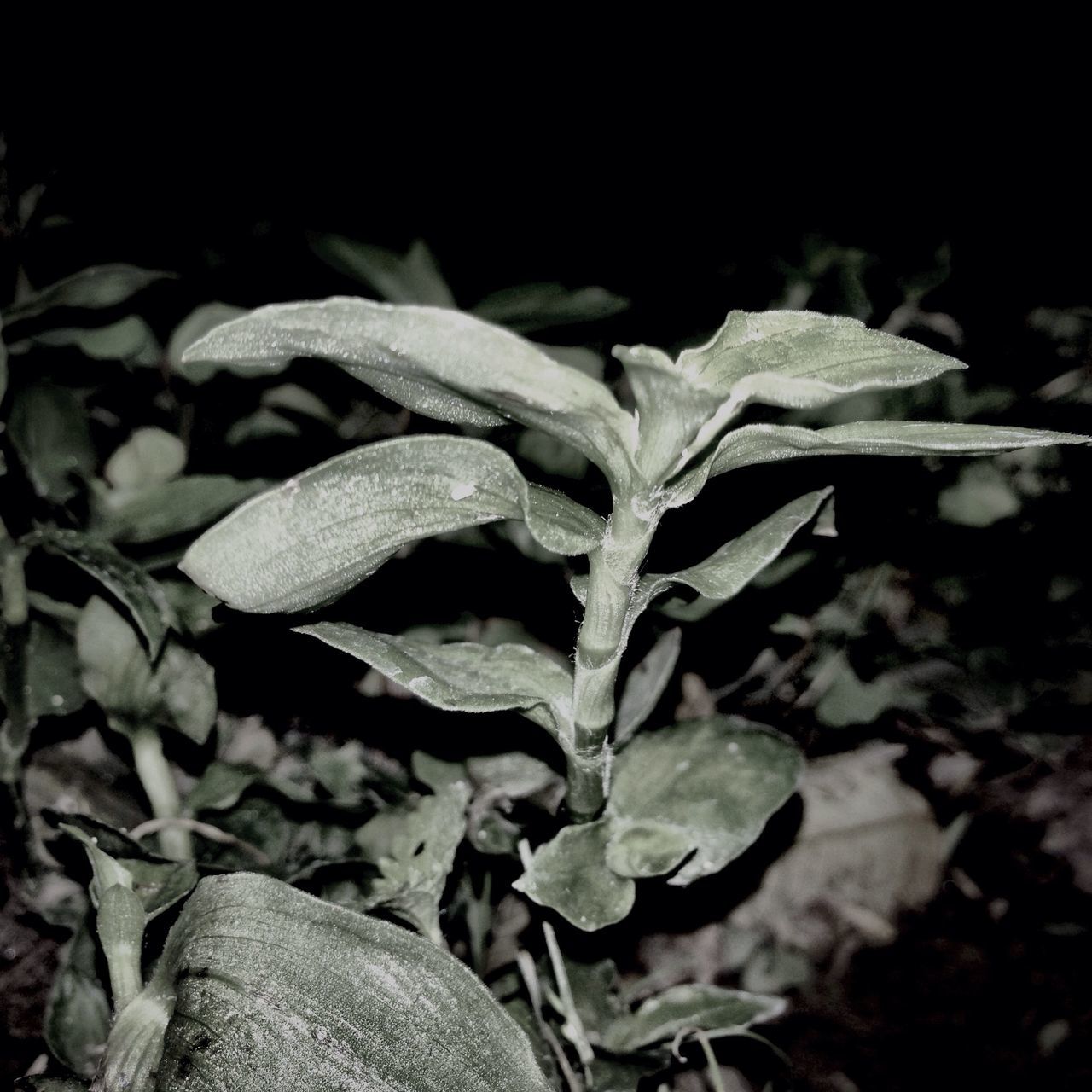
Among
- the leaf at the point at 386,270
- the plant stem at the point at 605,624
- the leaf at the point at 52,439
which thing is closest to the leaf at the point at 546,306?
the leaf at the point at 386,270

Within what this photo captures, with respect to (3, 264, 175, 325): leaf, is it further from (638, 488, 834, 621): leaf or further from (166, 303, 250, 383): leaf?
(638, 488, 834, 621): leaf

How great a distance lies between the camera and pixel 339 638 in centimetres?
62

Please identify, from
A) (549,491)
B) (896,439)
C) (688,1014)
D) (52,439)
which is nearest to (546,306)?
(549,491)

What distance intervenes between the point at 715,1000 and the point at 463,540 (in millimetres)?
545

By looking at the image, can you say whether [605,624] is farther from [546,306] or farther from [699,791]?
[546,306]

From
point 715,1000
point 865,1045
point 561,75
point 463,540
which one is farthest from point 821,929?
point 561,75

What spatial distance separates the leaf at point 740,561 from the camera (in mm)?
580

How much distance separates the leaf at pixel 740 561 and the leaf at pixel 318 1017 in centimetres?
32

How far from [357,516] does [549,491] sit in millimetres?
130

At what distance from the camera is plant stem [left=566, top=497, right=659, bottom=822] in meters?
0.54

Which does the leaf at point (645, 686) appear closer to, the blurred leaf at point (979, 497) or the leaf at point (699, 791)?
the leaf at point (699, 791)

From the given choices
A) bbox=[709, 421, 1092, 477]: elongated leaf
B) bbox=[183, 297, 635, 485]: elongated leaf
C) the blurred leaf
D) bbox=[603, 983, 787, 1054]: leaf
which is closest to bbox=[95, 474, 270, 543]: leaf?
bbox=[183, 297, 635, 485]: elongated leaf

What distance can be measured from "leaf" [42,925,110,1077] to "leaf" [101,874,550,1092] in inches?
9.1

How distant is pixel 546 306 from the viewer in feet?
2.83
